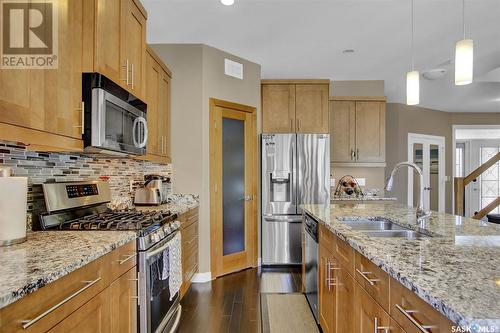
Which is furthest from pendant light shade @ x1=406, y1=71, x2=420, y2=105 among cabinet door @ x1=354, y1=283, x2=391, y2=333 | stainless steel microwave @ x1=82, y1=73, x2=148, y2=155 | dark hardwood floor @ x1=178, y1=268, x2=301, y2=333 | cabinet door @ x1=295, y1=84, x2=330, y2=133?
dark hardwood floor @ x1=178, y1=268, x2=301, y2=333

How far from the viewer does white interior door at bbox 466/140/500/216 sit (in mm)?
7413

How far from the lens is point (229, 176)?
3822 millimetres

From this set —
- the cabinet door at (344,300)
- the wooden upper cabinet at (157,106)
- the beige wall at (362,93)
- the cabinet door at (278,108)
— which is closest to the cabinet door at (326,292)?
the cabinet door at (344,300)

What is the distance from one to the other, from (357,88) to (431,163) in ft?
9.87

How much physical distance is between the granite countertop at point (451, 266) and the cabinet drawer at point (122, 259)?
117cm

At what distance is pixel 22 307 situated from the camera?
87 cm

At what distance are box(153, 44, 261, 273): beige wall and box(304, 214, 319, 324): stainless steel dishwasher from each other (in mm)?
1310

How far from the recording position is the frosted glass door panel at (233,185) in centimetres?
377

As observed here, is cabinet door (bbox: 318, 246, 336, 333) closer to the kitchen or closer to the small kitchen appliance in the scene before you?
the kitchen

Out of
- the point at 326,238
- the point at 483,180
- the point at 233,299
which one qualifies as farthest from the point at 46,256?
the point at 483,180

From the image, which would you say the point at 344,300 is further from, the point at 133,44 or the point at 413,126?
the point at 413,126

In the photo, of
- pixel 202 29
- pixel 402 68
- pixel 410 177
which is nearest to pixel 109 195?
pixel 202 29

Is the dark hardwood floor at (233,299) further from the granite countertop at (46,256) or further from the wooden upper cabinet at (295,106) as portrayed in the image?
the wooden upper cabinet at (295,106)

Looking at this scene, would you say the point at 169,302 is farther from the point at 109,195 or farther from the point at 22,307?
the point at 22,307
